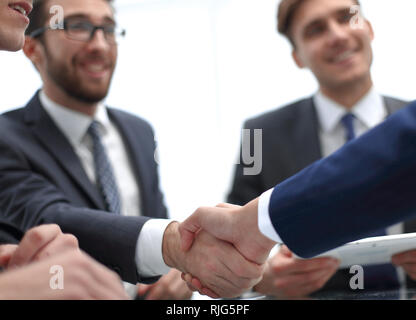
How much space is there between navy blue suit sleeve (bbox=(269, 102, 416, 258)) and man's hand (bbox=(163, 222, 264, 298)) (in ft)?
0.63

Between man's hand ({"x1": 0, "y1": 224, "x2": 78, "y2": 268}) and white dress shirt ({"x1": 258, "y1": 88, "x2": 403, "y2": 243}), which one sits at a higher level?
white dress shirt ({"x1": 258, "y1": 88, "x2": 403, "y2": 243})

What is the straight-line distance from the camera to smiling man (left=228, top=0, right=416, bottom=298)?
4.43 ft

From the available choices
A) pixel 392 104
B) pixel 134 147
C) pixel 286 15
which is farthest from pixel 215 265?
pixel 286 15

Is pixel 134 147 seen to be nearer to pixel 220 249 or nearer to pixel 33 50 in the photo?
pixel 33 50

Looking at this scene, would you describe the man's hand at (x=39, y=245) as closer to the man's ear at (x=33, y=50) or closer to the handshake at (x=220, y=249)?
the handshake at (x=220, y=249)

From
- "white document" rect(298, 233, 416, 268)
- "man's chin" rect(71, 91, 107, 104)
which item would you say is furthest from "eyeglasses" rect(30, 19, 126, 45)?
"white document" rect(298, 233, 416, 268)

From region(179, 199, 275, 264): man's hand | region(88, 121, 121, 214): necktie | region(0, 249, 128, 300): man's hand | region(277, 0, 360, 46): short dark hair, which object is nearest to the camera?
region(0, 249, 128, 300): man's hand

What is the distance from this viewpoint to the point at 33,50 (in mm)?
1388

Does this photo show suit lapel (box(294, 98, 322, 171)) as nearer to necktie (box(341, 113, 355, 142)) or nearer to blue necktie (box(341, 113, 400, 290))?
necktie (box(341, 113, 355, 142))

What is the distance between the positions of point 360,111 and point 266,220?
2.62 ft

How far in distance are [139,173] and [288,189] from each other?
2.39ft

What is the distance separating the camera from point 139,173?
1.33 meters
